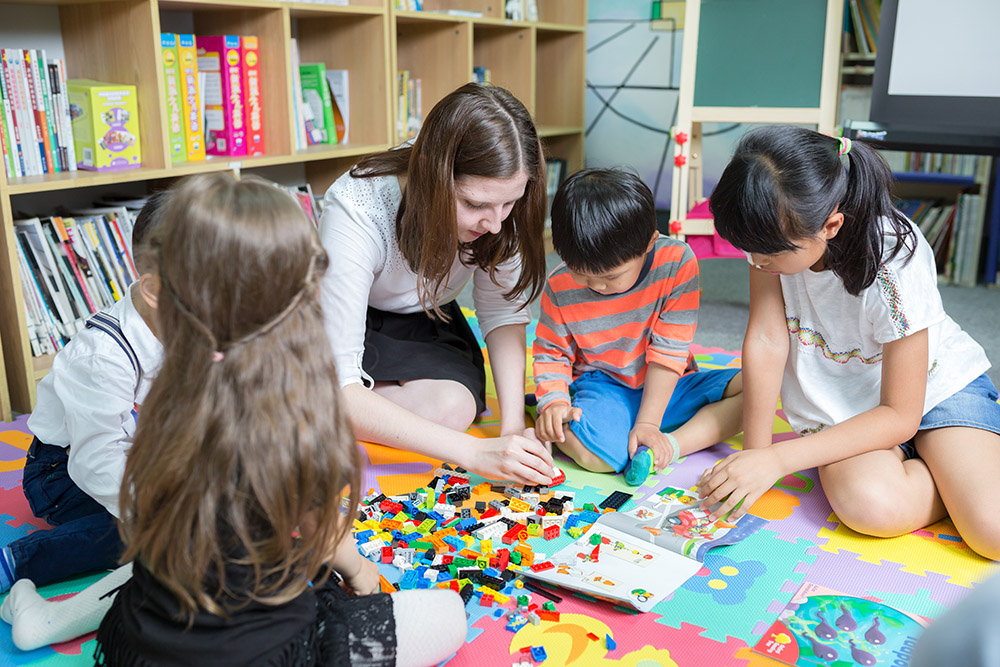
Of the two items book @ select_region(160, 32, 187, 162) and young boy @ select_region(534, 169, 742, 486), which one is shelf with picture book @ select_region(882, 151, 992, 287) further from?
book @ select_region(160, 32, 187, 162)

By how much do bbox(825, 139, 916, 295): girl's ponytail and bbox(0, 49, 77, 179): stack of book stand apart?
158 centimetres

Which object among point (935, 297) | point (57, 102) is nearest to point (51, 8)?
point (57, 102)

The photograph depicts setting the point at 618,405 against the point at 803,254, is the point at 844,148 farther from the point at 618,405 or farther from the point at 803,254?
the point at 618,405

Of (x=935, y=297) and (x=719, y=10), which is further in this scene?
(x=719, y=10)

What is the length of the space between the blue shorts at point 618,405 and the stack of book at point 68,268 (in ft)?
3.64

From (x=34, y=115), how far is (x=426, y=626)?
5.01ft

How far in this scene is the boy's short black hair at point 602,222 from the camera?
1.31m

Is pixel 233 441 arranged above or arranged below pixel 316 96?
below

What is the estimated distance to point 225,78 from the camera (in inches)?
86.0

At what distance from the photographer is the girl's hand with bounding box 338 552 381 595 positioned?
38.6 inches

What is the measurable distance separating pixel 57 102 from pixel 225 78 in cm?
43

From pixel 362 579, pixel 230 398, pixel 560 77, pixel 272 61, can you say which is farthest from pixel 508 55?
pixel 230 398

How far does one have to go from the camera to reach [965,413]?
1263mm

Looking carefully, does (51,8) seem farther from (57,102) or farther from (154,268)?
(154,268)
